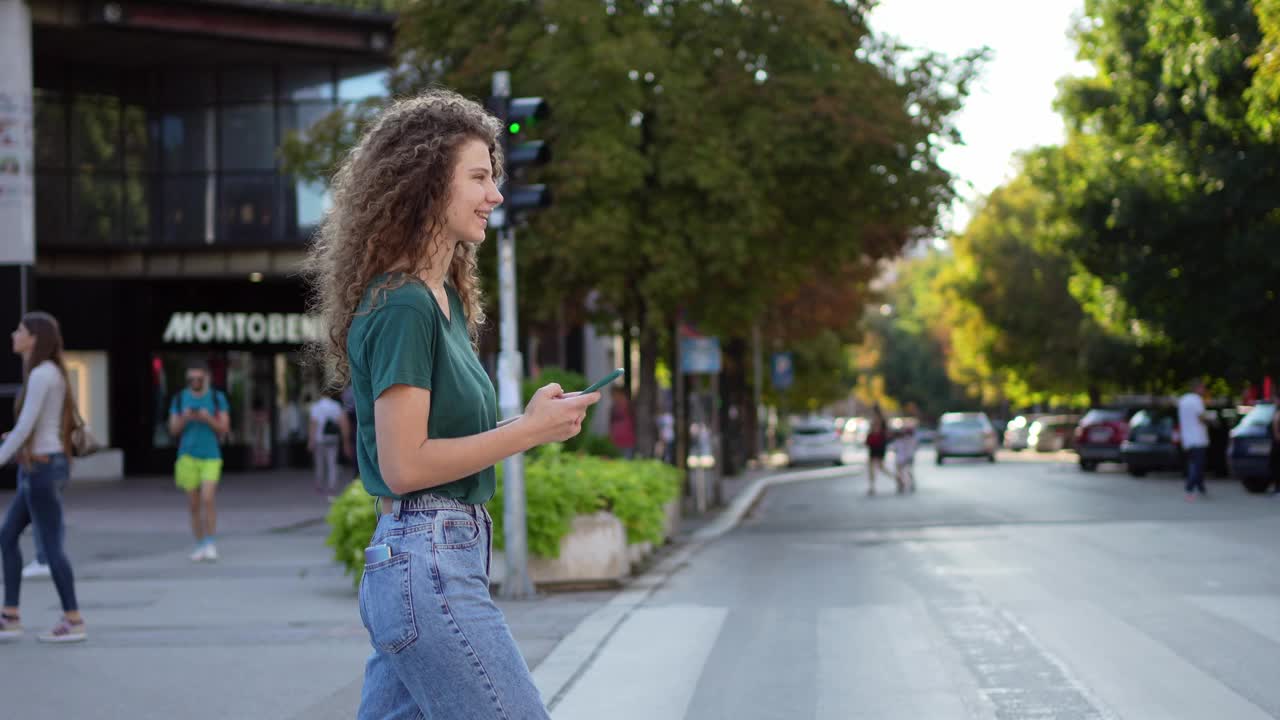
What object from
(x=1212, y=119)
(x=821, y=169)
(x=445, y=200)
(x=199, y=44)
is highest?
(x=199, y=44)

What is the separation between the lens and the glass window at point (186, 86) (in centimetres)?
3709

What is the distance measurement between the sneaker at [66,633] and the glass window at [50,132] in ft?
91.8

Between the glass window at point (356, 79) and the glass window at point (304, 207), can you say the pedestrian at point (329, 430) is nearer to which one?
the glass window at point (304, 207)

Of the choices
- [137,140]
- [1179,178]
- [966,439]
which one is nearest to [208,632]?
[1179,178]

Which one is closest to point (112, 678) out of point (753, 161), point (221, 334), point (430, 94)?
point (430, 94)

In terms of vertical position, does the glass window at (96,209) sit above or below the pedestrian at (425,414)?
above

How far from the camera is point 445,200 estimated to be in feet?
10.5

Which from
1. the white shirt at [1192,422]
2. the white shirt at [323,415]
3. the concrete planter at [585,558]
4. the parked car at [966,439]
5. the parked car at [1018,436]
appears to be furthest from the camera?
the parked car at [1018,436]

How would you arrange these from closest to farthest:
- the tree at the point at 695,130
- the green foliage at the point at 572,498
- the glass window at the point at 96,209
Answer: the green foliage at the point at 572,498 < the tree at the point at 695,130 < the glass window at the point at 96,209

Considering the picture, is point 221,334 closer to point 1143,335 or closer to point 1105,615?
point 1143,335

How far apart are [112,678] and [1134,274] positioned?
28.8 m

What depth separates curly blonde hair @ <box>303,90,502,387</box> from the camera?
3.15m

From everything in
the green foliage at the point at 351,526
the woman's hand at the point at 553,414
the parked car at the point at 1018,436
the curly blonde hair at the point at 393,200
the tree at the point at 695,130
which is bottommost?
the parked car at the point at 1018,436

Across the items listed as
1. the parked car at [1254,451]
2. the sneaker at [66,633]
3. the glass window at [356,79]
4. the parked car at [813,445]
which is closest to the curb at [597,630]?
the sneaker at [66,633]
